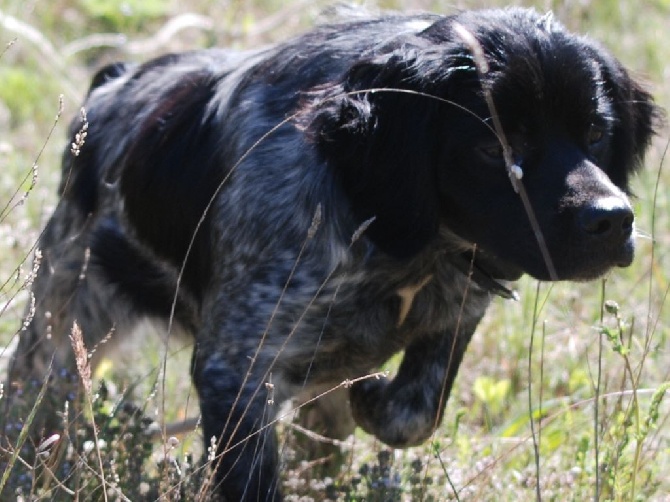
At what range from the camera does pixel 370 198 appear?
Answer: 361 centimetres

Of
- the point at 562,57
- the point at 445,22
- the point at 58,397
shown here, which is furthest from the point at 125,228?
the point at 562,57

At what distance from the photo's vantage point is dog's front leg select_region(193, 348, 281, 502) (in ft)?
12.0

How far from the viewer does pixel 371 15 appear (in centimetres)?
426

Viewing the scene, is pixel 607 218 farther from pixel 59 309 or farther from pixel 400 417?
pixel 59 309

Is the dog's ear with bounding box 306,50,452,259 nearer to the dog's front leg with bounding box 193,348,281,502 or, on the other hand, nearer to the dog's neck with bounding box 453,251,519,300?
the dog's neck with bounding box 453,251,519,300

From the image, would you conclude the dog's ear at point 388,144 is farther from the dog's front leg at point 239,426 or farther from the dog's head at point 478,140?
the dog's front leg at point 239,426

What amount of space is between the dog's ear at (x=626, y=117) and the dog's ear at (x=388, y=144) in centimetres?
57

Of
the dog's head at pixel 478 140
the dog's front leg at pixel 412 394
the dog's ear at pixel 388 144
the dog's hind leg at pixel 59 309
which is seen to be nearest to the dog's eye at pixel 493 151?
the dog's head at pixel 478 140

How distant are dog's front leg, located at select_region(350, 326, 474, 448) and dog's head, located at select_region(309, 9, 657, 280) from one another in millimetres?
570

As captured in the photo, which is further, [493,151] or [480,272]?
[480,272]

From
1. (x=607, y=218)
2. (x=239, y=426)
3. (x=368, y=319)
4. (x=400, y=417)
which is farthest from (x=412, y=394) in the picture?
(x=607, y=218)

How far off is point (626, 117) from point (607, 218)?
2.22ft

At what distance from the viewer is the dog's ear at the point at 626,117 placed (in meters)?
3.82

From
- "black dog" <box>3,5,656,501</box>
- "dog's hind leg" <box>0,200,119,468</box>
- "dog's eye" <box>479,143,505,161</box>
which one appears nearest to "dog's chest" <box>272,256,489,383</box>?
"black dog" <box>3,5,656,501</box>
